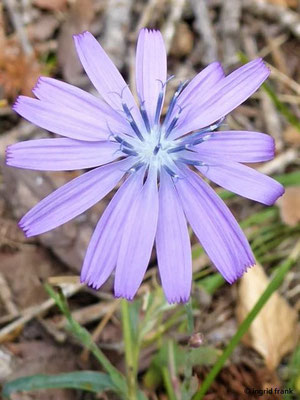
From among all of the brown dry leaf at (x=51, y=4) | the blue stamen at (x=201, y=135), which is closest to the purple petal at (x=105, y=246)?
the blue stamen at (x=201, y=135)

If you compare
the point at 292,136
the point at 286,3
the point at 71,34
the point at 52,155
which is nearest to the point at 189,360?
the point at 52,155

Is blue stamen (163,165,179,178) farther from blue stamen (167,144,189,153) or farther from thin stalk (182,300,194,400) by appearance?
thin stalk (182,300,194,400)

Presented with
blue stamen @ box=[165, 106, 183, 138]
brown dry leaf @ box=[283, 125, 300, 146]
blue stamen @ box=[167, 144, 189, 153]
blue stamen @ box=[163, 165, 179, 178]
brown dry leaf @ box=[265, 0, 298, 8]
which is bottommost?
blue stamen @ box=[163, 165, 179, 178]

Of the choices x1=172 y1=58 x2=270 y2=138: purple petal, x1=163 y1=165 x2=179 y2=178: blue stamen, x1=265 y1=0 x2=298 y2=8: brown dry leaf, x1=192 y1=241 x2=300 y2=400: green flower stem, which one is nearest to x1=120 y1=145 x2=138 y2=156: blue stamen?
x1=163 y1=165 x2=179 y2=178: blue stamen

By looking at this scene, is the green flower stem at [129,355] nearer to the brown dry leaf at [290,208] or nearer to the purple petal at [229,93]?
the purple petal at [229,93]

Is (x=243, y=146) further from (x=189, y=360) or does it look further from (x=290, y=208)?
(x=290, y=208)

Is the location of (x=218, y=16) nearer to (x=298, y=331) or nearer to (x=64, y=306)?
(x=298, y=331)

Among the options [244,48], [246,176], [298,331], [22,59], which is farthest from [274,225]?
[22,59]
